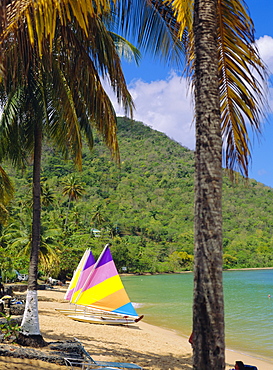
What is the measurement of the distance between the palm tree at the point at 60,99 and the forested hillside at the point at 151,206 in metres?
39.4

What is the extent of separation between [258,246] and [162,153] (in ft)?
111

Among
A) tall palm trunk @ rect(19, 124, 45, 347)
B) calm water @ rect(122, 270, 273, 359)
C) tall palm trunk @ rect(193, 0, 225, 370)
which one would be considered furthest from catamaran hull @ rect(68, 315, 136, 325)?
tall palm trunk @ rect(193, 0, 225, 370)

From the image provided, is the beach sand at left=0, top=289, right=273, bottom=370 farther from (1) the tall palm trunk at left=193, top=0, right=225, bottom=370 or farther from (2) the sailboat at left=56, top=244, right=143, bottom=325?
(1) the tall palm trunk at left=193, top=0, right=225, bottom=370

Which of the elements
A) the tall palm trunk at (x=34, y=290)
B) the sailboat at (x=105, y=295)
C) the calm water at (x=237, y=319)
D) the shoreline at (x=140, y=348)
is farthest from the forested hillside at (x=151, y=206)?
the tall palm trunk at (x=34, y=290)

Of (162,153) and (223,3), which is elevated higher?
(162,153)

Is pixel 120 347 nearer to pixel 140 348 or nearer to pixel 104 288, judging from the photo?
pixel 140 348

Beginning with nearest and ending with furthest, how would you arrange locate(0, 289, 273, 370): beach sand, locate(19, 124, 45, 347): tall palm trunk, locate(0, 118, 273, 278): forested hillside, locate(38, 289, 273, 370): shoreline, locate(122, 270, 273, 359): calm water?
locate(19, 124, 45, 347): tall palm trunk
locate(0, 289, 273, 370): beach sand
locate(38, 289, 273, 370): shoreline
locate(122, 270, 273, 359): calm water
locate(0, 118, 273, 278): forested hillside

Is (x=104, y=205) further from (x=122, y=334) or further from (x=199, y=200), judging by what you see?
(x=199, y=200)

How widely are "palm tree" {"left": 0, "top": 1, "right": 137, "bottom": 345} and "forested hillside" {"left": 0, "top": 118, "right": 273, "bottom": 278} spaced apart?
3943 centimetres

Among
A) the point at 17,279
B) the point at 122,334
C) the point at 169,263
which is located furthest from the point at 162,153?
the point at 122,334

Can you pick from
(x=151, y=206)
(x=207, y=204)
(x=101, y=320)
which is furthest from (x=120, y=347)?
(x=151, y=206)

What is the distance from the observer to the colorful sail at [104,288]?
1330cm

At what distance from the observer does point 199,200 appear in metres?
3.40

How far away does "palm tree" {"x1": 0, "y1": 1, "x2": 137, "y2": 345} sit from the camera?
6.57 metres
